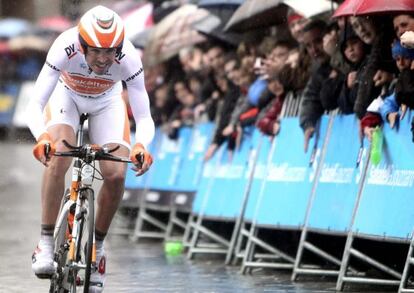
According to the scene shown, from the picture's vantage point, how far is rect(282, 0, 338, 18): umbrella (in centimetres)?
1519

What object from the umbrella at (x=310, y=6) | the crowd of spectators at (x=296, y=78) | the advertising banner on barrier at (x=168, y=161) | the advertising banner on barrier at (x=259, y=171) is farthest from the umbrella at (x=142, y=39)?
the umbrella at (x=310, y=6)

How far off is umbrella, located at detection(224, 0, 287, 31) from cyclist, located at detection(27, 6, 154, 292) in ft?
15.0

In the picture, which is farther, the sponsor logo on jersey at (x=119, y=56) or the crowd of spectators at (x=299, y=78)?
the crowd of spectators at (x=299, y=78)

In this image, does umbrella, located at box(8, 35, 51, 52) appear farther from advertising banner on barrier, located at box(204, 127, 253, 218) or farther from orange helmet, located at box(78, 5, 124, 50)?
orange helmet, located at box(78, 5, 124, 50)

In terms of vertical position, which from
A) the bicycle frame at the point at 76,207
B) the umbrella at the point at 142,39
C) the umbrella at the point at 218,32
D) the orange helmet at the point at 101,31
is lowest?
the bicycle frame at the point at 76,207

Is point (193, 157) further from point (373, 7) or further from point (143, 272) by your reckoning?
point (373, 7)

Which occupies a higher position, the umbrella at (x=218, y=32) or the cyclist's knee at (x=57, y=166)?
the umbrella at (x=218, y=32)

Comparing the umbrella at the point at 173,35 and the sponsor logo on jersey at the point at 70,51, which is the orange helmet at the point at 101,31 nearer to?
the sponsor logo on jersey at the point at 70,51

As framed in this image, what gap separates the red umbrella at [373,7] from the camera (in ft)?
41.7

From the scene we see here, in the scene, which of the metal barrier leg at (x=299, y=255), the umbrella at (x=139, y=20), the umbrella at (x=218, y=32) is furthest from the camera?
the umbrella at (x=139, y=20)

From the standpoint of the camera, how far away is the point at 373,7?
13.0m

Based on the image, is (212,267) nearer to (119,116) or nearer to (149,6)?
(119,116)

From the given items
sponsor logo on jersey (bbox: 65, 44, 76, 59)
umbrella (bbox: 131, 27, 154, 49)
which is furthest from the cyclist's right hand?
umbrella (bbox: 131, 27, 154, 49)

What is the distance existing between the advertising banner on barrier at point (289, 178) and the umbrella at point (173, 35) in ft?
15.1
